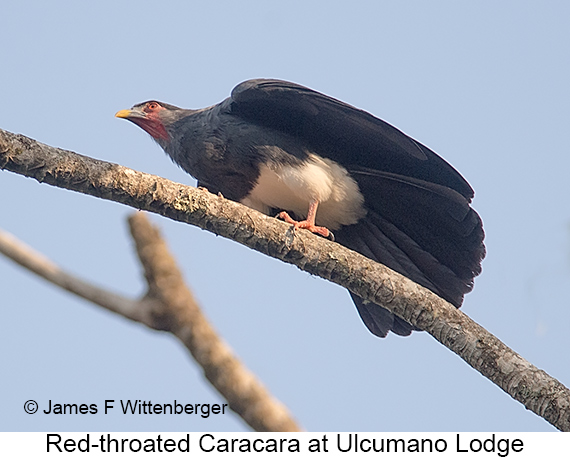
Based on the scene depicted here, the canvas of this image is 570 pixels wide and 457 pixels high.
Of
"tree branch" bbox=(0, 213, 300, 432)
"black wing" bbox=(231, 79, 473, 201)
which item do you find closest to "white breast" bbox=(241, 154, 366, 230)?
"black wing" bbox=(231, 79, 473, 201)

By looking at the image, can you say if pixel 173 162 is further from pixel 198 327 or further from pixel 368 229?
pixel 198 327

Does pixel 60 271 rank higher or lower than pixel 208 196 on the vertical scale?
lower

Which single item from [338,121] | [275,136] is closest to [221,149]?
[275,136]

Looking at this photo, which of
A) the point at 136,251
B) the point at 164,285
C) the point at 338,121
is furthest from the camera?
the point at 338,121

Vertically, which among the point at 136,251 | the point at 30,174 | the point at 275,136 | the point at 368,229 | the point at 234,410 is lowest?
the point at 234,410

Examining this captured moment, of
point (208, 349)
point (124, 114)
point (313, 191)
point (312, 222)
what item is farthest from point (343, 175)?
point (208, 349)

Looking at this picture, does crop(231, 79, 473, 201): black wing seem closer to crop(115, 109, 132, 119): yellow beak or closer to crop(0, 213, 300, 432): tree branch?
crop(115, 109, 132, 119): yellow beak

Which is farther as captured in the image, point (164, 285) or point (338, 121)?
point (338, 121)
